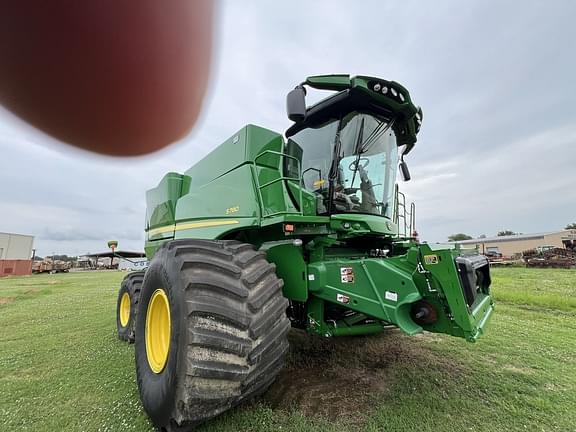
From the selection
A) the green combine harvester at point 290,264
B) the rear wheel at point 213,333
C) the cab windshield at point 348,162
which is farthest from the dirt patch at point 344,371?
the cab windshield at point 348,162

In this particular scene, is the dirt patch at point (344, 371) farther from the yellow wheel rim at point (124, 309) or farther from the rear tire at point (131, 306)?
the yellow wheel rim at point (124, 309)

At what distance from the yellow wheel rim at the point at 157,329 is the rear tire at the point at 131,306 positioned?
1.76 meters

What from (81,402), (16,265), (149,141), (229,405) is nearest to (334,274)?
(229,405)

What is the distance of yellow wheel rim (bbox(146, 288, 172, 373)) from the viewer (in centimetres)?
251

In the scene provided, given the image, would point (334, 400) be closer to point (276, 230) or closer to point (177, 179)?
point (276, 230)

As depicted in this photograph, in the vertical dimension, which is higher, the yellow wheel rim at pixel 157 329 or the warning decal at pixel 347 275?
the warning decal at pixel 347 275

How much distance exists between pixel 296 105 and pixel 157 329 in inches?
87.3

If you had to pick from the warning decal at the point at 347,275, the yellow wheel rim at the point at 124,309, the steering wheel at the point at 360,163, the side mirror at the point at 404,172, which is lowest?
the yellow wheel rim at the point at 124,309

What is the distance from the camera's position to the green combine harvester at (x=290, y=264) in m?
1.95

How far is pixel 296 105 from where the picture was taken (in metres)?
2.59

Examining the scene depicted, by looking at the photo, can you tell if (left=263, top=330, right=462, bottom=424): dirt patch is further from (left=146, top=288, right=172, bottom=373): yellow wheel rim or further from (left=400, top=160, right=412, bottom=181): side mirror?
(left=400, top=160, right=412, bottom=181): side mirror

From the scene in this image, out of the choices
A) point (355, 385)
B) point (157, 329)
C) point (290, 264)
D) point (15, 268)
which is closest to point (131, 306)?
point (157, 329)

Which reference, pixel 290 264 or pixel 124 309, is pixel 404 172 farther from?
pixel 124 309

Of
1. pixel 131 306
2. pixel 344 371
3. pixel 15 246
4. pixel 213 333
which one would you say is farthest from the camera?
pixel 15 246
